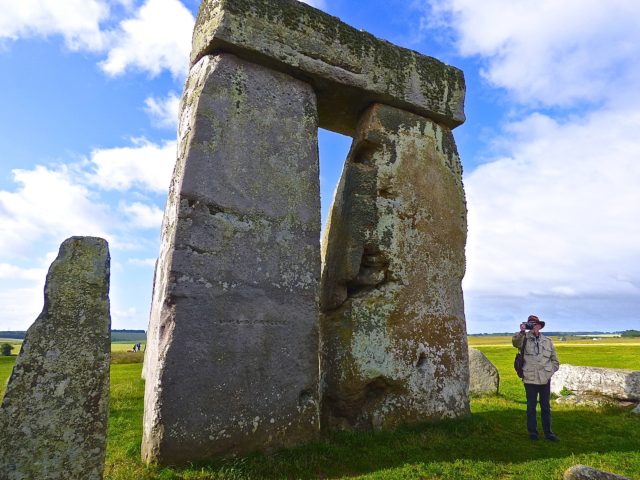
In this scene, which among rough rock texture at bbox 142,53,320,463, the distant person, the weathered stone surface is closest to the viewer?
rough rock texture at bbox 142,53,320,463

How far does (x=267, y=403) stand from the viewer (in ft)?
19.5

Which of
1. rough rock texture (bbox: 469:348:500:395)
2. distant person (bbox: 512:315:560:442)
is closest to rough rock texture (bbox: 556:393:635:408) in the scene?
rough rock texture (bbox: 469:348:500:395)

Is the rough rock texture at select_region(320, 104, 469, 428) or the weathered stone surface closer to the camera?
the weathered stone surface

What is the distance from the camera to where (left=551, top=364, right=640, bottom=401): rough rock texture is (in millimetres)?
9727

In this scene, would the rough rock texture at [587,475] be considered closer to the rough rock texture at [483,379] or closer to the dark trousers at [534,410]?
the dark trousers at [534,410]

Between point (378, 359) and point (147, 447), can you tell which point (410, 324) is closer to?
point (378, 359)

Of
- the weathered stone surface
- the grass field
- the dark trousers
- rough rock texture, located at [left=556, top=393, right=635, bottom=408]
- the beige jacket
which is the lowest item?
the grass field

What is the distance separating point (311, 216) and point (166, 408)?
295 cm

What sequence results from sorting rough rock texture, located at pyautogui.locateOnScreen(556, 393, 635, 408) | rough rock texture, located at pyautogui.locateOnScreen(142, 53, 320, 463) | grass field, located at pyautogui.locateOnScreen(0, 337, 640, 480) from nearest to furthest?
grass field, located at pyautogui.locateOnScreen(0, 337, 640, 480) < rough rock texture, located at pyautogui.locateOnScreen(142, 53, 320, 463) < rough rock texture, located at pyautogui.locateOnScreen(556, 393, 635, 408)

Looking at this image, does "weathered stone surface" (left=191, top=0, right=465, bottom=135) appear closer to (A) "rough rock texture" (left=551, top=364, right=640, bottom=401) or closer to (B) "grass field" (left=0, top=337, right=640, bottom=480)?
(B) "grass field" (left=0, top=337, right=640, bottom=480)

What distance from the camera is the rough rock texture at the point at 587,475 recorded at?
15.1 ft

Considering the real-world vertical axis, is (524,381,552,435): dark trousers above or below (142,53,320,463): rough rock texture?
below

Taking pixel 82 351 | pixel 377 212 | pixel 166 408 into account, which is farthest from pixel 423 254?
pixel 82 351

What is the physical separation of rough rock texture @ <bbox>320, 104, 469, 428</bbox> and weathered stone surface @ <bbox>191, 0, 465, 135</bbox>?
37cm
